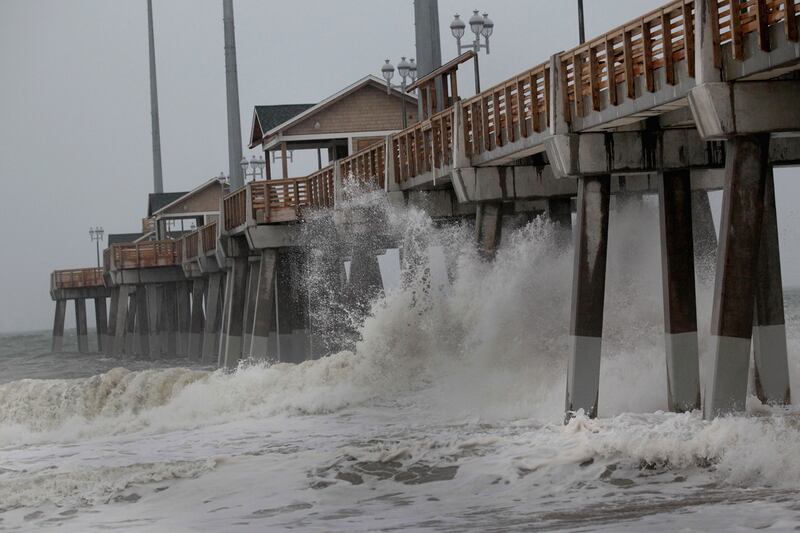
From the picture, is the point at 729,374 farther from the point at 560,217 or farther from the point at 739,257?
the point at 560,217

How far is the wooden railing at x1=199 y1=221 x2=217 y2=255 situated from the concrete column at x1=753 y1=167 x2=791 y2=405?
108ft

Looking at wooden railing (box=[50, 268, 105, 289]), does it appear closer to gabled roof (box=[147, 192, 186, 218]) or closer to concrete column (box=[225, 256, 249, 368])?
gabled roof (box=[147, 192, 186, 218])

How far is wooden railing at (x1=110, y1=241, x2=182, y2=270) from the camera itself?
64.8m

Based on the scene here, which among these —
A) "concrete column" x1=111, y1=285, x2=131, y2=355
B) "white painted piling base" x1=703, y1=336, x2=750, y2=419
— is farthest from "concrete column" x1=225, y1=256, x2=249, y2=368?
"white painted piling base" x1=703, y1=336, x2=750, y2=419

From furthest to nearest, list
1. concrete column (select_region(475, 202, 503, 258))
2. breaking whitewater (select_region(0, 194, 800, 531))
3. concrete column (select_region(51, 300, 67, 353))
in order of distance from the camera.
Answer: concrete column (select_region(51, 300, 67, 353)) → concrete column (select_region(475, 202, 503, 258)) → breaking whitewater (select_region(0, 194, 800, 531))

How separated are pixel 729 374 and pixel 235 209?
28813 millimetres

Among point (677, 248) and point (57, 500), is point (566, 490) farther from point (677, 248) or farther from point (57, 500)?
point (57, 500)

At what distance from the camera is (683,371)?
19.5 meters

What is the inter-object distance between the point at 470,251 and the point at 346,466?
11061 millimetres

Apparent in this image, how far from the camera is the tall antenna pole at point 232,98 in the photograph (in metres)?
45.1

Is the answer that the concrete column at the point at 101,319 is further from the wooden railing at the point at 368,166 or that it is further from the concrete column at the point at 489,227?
the concrete column at the point at 489,227

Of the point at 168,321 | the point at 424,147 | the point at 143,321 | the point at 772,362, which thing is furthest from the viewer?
the point at 143,321

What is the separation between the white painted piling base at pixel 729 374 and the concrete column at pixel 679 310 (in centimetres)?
278

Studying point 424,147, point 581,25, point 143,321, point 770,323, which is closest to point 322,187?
point 424,147
